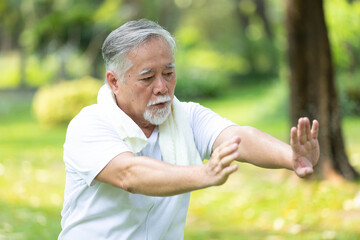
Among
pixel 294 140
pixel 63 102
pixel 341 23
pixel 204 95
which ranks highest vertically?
pixel 294 140

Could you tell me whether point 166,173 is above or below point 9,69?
above

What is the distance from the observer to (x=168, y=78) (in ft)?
9.00

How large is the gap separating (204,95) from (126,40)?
15463mm

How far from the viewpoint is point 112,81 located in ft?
9.53

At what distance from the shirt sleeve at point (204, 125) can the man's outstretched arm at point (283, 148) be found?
4cm

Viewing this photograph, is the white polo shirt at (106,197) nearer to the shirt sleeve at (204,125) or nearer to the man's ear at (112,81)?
the shirt sleeve at (204,125)

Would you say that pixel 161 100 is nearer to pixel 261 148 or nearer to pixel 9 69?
pixel 261 148

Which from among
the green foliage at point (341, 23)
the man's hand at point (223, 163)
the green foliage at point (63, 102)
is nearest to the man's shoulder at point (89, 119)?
the man's hand at point (223, 163)

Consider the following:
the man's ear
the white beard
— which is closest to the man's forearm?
the white beard

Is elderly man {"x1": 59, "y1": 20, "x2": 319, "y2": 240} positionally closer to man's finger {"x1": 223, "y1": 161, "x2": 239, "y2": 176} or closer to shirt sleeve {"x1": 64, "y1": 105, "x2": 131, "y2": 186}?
shirt sleeve {"x1": 64, "y1": 105, "x2": 131, "y2": 186}

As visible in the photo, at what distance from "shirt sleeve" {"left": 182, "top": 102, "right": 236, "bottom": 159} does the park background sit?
107 inches

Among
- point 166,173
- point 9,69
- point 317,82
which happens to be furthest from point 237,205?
point 9,69

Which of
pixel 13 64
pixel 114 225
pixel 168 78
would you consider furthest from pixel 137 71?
pixel 13 64

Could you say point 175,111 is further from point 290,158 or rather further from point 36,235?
point 36,235
